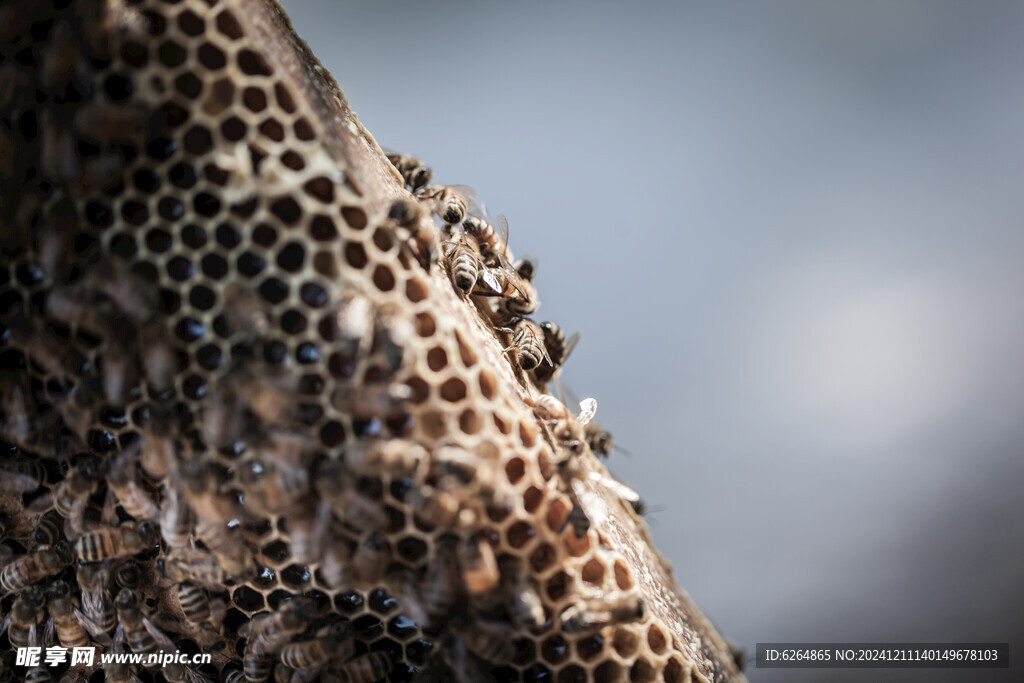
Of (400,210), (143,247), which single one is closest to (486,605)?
Answer: (400,210)

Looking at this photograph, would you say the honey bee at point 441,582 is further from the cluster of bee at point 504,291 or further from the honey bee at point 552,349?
the honey bee at point 552,349

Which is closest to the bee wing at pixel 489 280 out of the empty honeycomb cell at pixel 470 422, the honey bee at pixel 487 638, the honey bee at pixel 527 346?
the honey bee at pixel 527 346

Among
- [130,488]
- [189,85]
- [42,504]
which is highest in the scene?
[189,85]

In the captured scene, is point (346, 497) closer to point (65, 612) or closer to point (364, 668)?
point (364, 668)

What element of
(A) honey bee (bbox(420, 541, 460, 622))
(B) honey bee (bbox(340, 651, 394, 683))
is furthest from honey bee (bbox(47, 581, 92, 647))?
(A) honey bee (bbox(420, 541, 460, 622))

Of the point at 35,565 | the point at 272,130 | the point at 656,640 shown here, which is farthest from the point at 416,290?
the point at 35,565

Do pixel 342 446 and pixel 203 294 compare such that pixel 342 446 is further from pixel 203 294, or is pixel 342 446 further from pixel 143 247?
pixel 143 247
